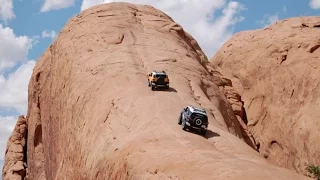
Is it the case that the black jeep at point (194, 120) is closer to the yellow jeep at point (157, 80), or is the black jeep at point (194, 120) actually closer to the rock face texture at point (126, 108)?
the rock face texture at point (126, 108)

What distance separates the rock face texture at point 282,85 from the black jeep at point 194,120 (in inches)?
608

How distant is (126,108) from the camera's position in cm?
1617

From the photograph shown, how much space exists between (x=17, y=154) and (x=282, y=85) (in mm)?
15482

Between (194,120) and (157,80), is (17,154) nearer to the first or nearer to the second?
(157,80)

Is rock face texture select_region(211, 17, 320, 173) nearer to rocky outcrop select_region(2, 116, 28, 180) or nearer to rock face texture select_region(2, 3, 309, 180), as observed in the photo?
rock face texture select_region(2, 3, 309, 180)

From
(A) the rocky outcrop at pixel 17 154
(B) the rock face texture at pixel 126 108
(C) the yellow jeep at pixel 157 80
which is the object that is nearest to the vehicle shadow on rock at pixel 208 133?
(B) the rock face texture at pixel 126 108

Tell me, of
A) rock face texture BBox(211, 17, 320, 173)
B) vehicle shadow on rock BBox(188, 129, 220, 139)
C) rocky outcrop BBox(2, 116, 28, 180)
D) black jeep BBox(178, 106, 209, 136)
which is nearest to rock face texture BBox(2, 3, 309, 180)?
vehicle shadow on rock BBox(188, 129, 220, 139)

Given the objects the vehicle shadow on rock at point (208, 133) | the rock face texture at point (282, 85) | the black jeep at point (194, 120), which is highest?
the rock face texture at point (282, 85)

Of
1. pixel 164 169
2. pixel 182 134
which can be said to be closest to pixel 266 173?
pixel 164 169

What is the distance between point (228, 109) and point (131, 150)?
9873 mm

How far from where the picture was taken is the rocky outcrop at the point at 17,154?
2745 centimetres

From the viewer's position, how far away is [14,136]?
28.7m

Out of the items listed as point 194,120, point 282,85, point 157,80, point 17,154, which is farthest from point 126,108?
point 282,85

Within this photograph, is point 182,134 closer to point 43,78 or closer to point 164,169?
point 164,169
